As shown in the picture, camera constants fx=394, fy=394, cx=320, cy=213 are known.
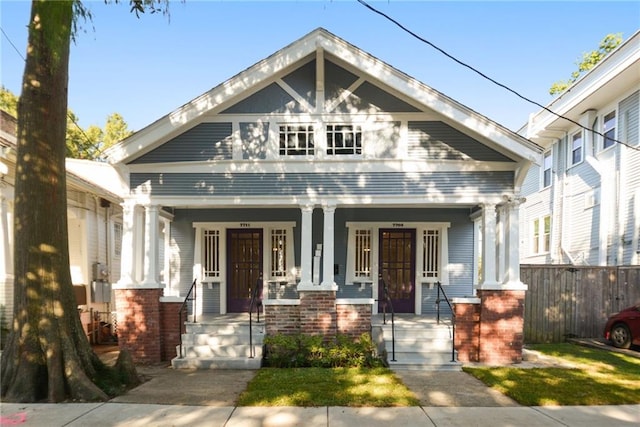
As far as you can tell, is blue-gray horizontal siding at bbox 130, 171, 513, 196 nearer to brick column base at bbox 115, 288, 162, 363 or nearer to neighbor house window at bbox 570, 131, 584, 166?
brick column base at bbox 115, 288, 162, 363

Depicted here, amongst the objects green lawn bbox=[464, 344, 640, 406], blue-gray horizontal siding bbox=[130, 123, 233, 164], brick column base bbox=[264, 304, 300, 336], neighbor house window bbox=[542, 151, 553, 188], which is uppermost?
neighbor house window bbox=[542, 151, 553, 188]

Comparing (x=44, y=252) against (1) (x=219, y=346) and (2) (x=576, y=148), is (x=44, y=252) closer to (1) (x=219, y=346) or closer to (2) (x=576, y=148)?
(1) (x=219, y=346)

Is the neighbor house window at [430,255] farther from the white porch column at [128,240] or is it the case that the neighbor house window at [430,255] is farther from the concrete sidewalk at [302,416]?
the white porch column at [128,240]

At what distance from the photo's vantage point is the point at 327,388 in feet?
18.5

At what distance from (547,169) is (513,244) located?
9830mm

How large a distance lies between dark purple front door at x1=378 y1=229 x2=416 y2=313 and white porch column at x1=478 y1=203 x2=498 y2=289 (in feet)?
6.97

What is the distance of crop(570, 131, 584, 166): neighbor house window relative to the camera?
1343cm

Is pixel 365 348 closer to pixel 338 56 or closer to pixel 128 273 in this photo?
pixel 128 273

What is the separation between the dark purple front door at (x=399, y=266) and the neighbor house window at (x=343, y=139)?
2.63m

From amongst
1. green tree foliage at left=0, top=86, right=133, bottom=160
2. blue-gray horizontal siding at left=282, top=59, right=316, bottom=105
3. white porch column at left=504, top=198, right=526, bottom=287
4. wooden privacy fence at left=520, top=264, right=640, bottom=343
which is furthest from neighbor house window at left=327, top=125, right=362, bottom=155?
green tree foliage at left=0, top=86, right=133, bottom=160

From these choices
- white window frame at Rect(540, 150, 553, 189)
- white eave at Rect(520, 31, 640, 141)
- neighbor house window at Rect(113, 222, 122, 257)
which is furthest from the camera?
white window frame at Rect(540, 150, 553, 189)

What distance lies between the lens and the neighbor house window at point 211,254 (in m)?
9.72

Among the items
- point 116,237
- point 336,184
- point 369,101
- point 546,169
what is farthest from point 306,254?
point 546,169

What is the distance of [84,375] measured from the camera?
17.3ft
